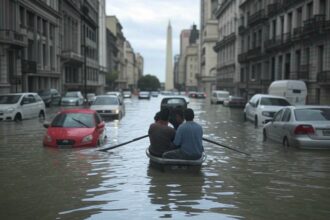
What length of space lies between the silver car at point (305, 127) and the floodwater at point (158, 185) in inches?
11.4

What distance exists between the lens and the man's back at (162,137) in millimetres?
10547

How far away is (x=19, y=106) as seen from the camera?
27312mm

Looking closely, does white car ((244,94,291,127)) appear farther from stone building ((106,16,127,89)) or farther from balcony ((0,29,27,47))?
stone building ((106,16,127,89))

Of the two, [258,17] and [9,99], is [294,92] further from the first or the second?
[258,17]

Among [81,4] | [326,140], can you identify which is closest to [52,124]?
[326,140]

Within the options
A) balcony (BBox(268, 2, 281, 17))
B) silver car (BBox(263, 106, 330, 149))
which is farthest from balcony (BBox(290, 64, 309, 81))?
silver car (BBox(263, 106, 330, 149))

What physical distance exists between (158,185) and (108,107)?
1977cm

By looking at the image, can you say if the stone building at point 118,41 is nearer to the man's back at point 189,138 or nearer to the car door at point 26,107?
the car door at point 26,107

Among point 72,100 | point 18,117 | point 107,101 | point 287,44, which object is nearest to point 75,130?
point 18,117

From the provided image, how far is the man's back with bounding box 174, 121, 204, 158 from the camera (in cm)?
1008

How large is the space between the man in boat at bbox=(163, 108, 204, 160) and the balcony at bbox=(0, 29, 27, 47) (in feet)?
111

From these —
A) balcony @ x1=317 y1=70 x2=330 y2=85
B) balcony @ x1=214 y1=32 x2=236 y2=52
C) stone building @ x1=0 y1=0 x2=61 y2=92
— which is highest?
balcony @ x1=214 y1=32 x2=236 y2=52

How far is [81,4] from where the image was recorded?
8181 centimetres

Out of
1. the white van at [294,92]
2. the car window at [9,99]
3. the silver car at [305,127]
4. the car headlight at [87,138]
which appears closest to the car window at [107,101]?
the car window at [9,99]
